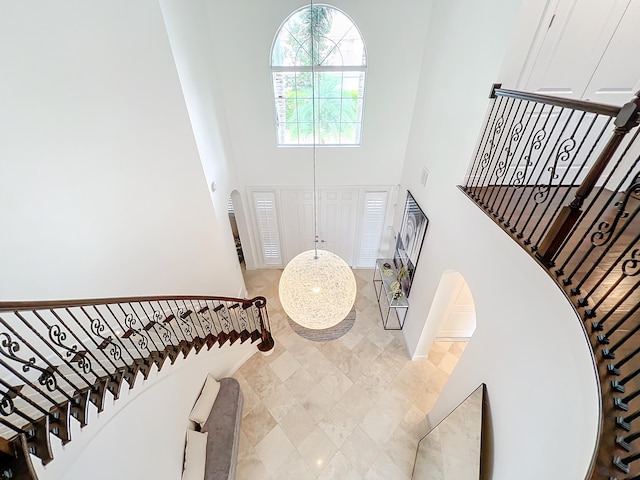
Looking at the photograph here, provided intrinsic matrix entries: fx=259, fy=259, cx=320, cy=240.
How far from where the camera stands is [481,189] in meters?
2.90

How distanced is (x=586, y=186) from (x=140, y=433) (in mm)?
4109

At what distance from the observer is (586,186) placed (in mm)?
1525

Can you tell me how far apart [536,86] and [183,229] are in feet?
14.7

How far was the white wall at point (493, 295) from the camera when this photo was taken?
1.53 m

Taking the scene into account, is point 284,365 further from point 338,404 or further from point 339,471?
point 339,471

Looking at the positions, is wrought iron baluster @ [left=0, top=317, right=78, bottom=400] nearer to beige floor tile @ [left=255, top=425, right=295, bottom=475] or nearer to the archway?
beige floor tile @ [left=255, top=425, right=295, bottom=475]

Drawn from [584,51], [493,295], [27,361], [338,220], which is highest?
[584,51]

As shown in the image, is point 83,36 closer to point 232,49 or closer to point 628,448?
point 232,49

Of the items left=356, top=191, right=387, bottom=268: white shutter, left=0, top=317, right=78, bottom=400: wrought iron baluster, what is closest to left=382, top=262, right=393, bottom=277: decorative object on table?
left=356, top=191, right=387, bottom=268: white shutter

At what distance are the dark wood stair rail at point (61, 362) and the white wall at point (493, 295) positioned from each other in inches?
115

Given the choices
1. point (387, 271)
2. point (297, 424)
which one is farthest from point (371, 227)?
point (297, 424)

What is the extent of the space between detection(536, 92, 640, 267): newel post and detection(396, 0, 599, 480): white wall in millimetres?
171

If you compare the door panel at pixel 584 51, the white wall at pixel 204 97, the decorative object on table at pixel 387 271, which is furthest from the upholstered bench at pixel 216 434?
the door panel at pixel 584 51

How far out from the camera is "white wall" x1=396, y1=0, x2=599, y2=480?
60.2 inches
